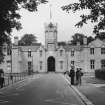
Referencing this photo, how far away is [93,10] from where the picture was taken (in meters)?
18.2

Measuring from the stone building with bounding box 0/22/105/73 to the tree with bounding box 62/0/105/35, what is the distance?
68.0 m

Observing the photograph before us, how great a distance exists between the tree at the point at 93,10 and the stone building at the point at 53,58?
6796 cm

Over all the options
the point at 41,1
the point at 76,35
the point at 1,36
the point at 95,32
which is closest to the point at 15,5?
the point at 41,1

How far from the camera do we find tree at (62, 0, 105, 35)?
17.8 metres

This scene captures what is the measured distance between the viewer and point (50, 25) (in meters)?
96.6

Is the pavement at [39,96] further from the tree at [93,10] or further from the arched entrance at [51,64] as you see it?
the arched entrance at [51,64]

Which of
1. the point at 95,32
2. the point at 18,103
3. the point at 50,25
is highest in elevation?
the point at 50,25

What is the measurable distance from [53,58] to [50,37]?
7.68m

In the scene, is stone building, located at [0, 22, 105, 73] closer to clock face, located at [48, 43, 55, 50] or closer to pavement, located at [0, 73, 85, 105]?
clock face, located at [48, 43, 55, 50]

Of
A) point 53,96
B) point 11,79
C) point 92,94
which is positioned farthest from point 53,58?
point 53,96

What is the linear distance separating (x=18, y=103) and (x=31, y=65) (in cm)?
7310

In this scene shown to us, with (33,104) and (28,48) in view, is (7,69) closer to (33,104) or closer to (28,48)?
(28,48)

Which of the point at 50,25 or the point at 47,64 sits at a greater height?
the point at 50,25

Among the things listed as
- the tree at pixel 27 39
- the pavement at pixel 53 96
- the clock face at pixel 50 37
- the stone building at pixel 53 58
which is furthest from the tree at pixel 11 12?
the tree at pixel 27 39
